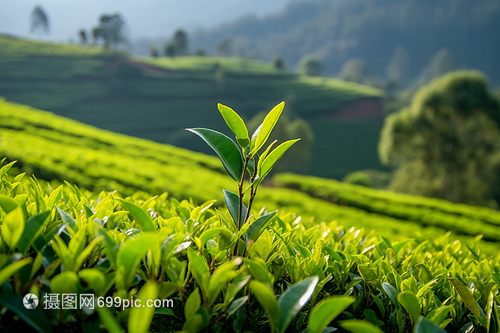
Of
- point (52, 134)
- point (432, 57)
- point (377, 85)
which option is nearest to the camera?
point (52, 134)

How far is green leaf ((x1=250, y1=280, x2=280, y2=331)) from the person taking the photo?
2.19 feet

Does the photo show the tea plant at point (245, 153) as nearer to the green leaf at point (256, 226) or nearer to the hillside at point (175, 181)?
the green leaf at point (256, 226)

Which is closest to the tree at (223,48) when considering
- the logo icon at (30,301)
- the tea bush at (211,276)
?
the tea bush at (211,276)

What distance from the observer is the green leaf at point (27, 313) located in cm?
62

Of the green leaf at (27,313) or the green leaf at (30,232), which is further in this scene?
the green leaf at (30,232)

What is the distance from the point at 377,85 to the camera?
69.7 m

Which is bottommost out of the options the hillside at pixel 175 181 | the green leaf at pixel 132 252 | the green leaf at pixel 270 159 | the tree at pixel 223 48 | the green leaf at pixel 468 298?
the hillside at pixel 175 181

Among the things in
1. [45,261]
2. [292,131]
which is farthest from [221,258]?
[292,131]

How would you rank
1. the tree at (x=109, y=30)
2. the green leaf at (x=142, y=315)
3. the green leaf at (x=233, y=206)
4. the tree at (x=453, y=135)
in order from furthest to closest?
the tree at (x=109, y=30) → the tree at (x=453, y=135) → the green leaf at (x=233, y=206) → the green leaf at (x=142, y=315)

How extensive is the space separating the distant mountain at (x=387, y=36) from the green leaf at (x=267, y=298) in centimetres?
10928

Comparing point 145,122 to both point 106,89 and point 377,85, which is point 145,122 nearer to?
point 106,89

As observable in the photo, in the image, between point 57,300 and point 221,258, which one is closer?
point 57,300

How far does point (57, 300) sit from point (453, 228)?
8160mm

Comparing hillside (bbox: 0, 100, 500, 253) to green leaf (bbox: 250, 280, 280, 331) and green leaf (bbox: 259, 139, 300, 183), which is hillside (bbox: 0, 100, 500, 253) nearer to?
green leaf (bbox: 259, 139, 300, 183)
